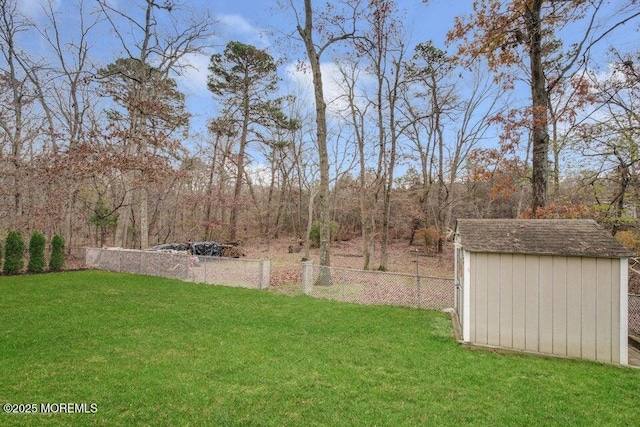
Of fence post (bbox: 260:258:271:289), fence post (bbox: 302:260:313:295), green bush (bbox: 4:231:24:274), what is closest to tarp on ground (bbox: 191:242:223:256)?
green bush (bbox: 4:231:24:274)

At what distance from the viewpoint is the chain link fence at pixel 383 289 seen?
24.4 feet

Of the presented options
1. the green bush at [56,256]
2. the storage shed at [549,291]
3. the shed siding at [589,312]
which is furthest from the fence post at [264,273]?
the green bush at [56,256]

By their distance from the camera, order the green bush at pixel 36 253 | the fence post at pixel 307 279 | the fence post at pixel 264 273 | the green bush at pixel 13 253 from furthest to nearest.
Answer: the green bush at pixel 36 253
the green bush at pixel 13 253
the fence post at pixel 264 273
the fence post at pixel 307 279

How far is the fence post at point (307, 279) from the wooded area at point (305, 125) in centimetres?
169

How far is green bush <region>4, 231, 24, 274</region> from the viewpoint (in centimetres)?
986

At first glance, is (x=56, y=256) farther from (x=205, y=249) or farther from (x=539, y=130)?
(x=539, y=130)

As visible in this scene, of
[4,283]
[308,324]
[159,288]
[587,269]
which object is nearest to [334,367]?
[308,324]

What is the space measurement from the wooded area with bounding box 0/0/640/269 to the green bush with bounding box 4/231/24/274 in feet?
8.12

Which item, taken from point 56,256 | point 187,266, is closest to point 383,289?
point 187,266

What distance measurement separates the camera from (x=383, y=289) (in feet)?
26.2

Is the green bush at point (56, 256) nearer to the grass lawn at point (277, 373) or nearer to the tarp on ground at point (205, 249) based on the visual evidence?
the tarp on ground at point (205, 249)

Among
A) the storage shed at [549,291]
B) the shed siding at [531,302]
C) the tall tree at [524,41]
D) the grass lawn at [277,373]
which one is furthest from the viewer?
the tall tree at [524,41]

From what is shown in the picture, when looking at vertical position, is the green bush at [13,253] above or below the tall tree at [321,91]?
below

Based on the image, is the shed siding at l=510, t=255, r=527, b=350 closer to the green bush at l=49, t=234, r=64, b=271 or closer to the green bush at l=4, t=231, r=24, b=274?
the green bush at l=49, t=234, r=64, b=271
